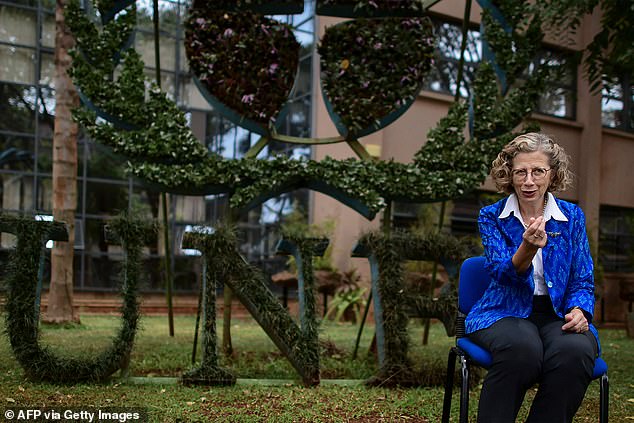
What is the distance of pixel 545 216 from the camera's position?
10.5ft

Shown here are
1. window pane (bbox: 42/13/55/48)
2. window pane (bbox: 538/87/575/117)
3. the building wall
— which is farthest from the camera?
window pane (bbox: 538/87/575/117)

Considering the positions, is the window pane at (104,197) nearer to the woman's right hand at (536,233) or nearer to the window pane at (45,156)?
the window pane at (45,156)

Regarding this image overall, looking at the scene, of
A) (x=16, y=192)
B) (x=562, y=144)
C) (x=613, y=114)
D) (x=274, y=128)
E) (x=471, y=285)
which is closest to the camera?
(x=471, y=285)

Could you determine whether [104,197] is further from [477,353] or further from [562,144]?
[477,353]

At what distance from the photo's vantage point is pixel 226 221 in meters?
5.77

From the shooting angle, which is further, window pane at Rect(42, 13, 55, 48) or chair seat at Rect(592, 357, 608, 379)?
window pane at Rect(42, 13, 55, 48)

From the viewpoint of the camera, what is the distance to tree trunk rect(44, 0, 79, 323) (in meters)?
8.66

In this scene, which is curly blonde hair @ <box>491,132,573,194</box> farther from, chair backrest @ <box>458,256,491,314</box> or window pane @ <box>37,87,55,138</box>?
window pane @ <box>37,87,55,138</box>

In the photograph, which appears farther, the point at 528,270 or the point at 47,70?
the point at 47,70

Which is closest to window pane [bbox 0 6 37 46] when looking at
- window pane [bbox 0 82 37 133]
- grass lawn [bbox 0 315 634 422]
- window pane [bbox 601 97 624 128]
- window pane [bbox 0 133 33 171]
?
window pane [bbox 0 82 37 133]

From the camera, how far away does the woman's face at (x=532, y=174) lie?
10.3 feet

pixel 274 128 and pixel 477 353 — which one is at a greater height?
pixel 274 128
